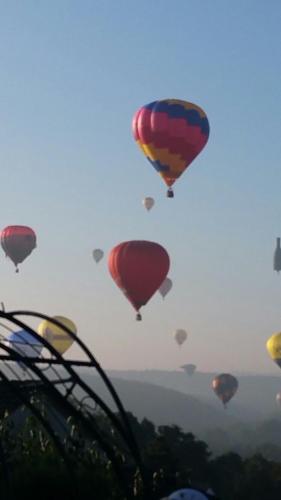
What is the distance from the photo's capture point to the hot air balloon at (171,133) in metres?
72.1

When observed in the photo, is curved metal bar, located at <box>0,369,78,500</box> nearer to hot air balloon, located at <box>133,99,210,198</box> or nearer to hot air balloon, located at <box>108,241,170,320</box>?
A: hot air balloon, located at <box>108,241,170,320</box>

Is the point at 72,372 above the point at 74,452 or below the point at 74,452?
above

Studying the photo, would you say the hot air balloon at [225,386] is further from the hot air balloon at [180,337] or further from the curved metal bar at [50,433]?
the curved metal bar at [50,433]

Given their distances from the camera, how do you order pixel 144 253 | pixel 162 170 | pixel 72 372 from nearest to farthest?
1. pixel 72 372
2. pixel 144 253
3. pixel 162 170

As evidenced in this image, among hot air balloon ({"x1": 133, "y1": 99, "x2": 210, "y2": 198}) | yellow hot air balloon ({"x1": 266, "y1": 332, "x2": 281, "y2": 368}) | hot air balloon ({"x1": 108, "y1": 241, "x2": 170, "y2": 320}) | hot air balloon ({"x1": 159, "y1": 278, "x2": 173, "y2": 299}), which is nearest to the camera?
hot air balloon ({"x1": 108, "y1": 241, "x2": 170, "y2": 320})

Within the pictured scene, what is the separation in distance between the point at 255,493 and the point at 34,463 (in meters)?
82.0

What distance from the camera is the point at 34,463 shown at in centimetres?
2336

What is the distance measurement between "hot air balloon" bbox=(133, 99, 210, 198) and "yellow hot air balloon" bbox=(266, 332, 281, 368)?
144 ft

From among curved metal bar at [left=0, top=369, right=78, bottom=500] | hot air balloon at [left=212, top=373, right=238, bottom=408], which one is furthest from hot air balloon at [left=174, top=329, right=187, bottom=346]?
curved metal bar at [left=0, top=369, right=78, bottom=500]

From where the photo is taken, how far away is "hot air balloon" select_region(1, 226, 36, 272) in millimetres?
96875

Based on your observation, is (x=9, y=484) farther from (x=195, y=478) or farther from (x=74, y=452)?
(x=195, y=478)

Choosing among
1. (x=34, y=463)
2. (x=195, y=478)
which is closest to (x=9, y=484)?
(x=34, y=463)

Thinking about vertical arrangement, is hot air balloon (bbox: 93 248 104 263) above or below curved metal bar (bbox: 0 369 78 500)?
above

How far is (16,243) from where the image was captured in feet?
318
